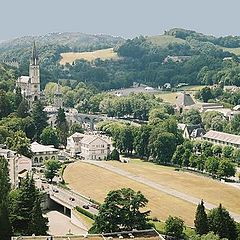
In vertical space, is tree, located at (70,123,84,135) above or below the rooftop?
below

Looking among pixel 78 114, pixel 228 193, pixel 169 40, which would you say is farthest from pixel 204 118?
pixel 169 40

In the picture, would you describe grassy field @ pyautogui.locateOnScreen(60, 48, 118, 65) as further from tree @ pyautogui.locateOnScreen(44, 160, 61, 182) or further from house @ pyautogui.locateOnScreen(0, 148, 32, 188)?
house @ pyautogui.locateOnScreen(0, 148, 32, 188)

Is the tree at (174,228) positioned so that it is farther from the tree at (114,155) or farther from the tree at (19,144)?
the tree at (114,155)

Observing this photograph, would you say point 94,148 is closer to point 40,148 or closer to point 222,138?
point 40,148

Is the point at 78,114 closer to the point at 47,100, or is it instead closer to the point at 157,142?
the point at 47,100

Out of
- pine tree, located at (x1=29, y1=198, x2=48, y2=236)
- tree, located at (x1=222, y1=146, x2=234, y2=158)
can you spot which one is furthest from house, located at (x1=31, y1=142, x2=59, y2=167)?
pine tree, located at (x1=29, y1=198, x2=48, y2=236)

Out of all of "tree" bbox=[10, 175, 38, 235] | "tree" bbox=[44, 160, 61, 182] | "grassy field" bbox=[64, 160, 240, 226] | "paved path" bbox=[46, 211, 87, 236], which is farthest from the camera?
"tree" bbox=[44, 160, 61, 182]

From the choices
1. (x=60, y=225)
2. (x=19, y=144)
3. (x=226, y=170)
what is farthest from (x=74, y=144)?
(x=60, y=225)
